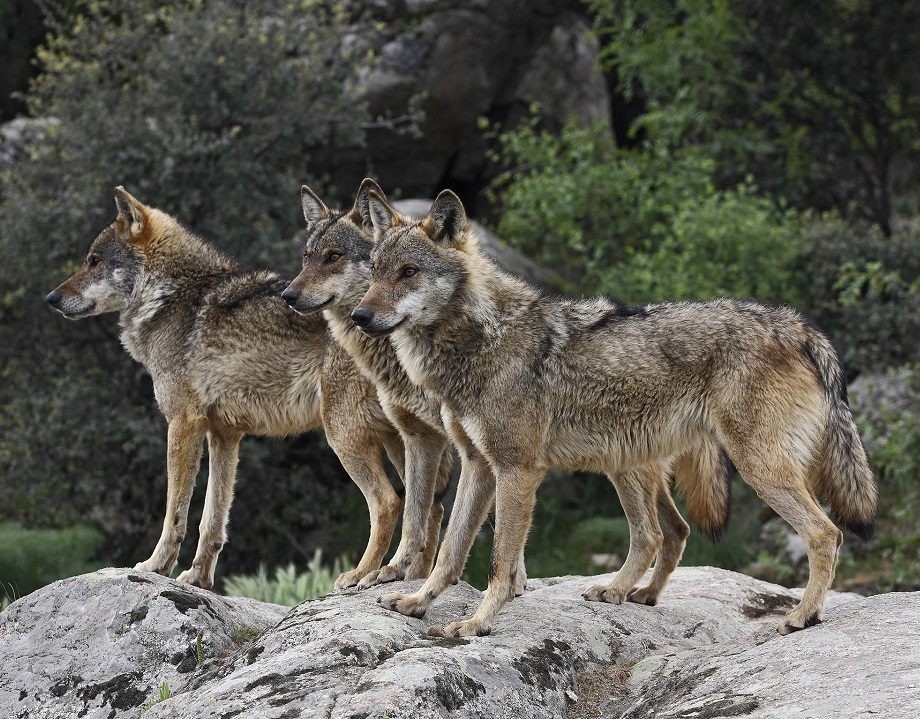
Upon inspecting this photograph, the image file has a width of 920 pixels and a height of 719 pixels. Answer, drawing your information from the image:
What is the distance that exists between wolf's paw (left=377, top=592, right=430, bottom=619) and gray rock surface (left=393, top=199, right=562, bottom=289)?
8458 mm

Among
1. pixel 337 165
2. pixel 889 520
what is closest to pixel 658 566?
pixel 889 520

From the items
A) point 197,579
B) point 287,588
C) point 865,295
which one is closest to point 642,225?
point 865,295

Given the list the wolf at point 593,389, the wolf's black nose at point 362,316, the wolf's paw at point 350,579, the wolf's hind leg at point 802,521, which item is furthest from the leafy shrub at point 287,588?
the wolf's hind leg at point 802,521

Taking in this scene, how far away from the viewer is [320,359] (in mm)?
8016

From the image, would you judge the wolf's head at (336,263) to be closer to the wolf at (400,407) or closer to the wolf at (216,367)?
the wolf at (400,407)

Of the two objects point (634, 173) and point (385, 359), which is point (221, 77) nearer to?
point (634, 173)

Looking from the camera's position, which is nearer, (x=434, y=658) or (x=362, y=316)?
(x=434, y=658)

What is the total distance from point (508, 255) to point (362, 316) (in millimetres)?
9313

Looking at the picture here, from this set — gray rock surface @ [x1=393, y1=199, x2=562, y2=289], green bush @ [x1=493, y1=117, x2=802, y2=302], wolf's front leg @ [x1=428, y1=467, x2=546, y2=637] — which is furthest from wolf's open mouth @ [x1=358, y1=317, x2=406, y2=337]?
green bush @ [x1=493, y1=117, x2=802, y2=302]

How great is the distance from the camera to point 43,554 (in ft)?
42.1

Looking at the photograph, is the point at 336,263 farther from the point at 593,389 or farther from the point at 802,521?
the point at 802,521

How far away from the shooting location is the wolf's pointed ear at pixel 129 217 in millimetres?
8352

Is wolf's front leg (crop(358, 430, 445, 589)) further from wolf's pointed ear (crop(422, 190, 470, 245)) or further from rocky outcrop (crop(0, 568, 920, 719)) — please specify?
wolf's pointed ear (crop(422, 190, 470, 245))

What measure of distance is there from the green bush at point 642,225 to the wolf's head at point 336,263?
7420 mm
